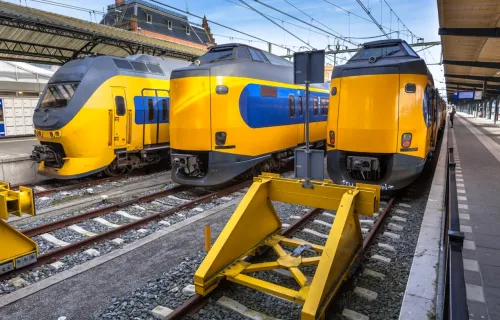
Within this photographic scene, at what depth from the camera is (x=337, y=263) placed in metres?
3.68

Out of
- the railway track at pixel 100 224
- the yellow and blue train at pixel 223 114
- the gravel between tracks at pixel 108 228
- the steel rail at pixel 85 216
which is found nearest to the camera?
the gravel between tracks at pixel 108 228

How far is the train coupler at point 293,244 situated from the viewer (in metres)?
3.44

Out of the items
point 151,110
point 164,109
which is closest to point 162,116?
point 164,109

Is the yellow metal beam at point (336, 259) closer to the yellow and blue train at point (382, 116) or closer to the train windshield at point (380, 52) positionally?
the yellow and blue train at point (382, 116)

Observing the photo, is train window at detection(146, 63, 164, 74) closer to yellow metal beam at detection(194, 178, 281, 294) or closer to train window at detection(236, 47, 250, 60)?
train window at detection(236, 47, 250, 60)

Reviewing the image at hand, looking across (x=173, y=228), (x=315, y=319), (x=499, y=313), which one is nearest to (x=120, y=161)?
(x=173, y=228)

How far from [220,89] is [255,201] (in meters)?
3.90

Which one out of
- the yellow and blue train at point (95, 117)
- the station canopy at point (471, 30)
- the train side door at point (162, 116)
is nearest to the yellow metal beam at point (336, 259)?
the yellow and blue train at point (95, 117)

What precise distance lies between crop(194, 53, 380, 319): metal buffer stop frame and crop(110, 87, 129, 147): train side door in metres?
6.15

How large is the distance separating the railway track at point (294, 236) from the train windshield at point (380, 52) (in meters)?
3.01

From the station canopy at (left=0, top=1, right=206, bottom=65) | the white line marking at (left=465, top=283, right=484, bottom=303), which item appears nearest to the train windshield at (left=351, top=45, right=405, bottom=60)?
the white line marking at (left=465, top=283, right=484, bottom=303)

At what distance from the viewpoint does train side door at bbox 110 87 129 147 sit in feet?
30.4

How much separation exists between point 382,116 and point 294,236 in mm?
2918

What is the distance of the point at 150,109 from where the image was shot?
33.8ft
